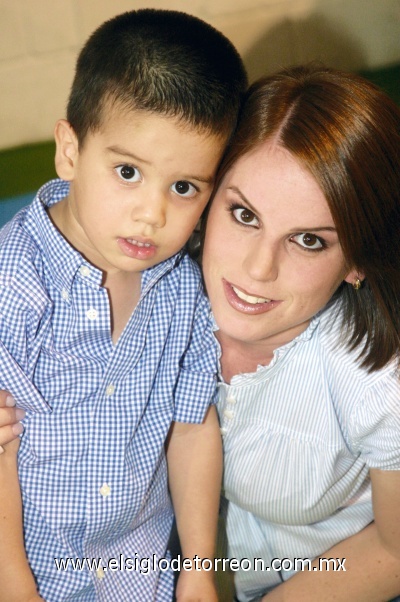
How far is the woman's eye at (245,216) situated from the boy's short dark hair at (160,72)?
0.41 ft

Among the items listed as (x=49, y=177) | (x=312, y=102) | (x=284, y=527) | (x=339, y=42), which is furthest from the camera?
(x=339, y=42)

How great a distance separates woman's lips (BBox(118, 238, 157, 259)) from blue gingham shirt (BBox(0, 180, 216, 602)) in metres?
0.09

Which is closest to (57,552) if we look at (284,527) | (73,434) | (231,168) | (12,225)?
(73,434)

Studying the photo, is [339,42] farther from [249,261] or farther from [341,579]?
[341,579]

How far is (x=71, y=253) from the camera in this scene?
1285 mm

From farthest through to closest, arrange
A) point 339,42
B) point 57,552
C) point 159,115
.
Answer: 1. point 339,42
2. point 57,552
3. point 159,115

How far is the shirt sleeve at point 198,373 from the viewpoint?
1.45m

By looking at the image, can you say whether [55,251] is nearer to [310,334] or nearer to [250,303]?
[250,303]

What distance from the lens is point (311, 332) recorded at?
144 centimetres

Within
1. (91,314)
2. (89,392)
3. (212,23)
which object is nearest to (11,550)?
(89,392)

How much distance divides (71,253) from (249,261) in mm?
283

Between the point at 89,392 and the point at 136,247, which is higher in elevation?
the point at 136,247

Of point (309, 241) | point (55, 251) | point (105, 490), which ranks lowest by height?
point (105, 490)

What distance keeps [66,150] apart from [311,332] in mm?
532
